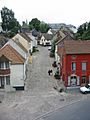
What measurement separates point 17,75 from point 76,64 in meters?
10.6

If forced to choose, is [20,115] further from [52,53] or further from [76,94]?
[52,53]

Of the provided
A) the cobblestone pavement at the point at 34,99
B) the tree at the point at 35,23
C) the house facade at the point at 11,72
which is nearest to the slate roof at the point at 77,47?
the cobblestone pavement at the point at 34,99

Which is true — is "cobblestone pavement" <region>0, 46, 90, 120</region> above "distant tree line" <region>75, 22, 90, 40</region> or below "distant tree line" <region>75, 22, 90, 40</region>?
below

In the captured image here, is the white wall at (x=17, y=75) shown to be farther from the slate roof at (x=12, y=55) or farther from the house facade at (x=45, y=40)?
the house facade at (x=45, y=40)

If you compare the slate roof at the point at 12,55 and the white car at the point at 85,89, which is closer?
the white car at the point at 85,89

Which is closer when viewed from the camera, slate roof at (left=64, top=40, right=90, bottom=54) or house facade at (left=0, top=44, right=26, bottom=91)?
house facade at (left=0, top=44, right=26, bottom=91)

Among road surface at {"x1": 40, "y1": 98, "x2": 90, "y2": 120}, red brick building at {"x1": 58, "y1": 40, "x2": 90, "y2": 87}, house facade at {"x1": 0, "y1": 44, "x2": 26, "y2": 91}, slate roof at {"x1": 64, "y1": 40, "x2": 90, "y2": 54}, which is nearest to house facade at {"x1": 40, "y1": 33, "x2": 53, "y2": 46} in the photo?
slate roof at {"x1": 64, "y1": 40, "x2": 90, "y2": 54}

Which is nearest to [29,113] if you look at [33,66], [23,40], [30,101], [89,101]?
[30,101]

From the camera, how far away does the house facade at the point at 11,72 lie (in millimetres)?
58156

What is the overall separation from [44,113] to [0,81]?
15.1 metres

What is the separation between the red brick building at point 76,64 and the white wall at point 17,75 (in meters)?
7.78

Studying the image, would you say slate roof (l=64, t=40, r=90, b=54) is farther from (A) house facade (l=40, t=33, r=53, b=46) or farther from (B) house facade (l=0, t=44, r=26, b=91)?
(A) house facade (l=40, t=33, r=53, b=46)

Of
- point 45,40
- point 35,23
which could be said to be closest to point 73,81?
point 45,40

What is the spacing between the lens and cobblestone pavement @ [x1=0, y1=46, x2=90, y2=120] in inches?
1820
